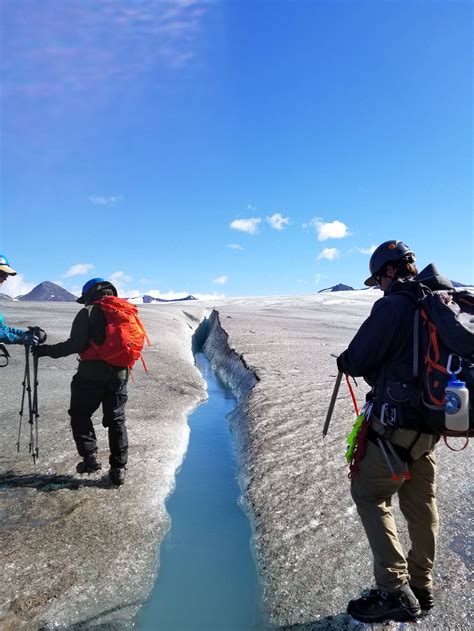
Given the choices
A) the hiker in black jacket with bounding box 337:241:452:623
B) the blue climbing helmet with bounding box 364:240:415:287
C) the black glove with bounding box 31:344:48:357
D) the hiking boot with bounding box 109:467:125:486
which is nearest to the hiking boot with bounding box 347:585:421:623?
the hiker in black jacket with bounding box 337:241:452:623

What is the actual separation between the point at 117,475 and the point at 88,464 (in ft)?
1.30

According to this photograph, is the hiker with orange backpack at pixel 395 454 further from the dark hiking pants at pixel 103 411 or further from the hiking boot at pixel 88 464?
the hiking boot at pixel 88 464

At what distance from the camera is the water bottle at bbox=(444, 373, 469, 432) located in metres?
2.35

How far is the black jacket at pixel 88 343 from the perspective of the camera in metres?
4.65

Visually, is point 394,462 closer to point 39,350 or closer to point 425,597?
point 425,597

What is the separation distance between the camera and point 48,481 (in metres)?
4.78

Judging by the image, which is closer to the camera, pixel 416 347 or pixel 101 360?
pixel 416 347

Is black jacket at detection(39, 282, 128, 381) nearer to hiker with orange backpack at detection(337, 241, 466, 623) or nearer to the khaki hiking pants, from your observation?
hiker with orange backpack at detection(337, 241, 466, 623)

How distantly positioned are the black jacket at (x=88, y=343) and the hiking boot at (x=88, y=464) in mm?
900

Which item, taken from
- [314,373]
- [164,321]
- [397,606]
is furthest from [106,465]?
[164,321]

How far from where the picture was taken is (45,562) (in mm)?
3486

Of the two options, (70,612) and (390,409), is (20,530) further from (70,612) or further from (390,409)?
(390,409)

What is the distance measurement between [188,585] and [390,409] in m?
2.21

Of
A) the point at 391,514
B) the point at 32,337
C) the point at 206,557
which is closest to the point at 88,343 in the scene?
the point at 32,337
